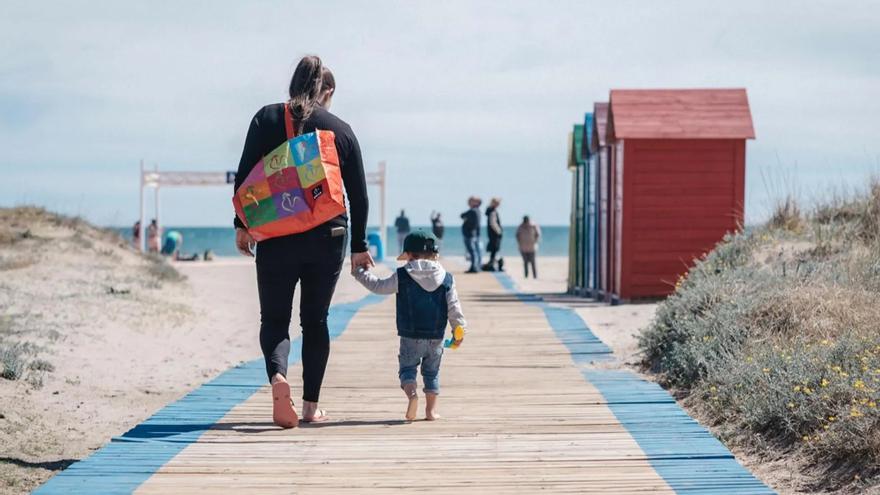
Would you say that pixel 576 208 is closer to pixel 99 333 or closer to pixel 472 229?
pixel 472 229

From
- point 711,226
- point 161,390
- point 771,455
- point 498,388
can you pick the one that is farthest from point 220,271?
point 771,455

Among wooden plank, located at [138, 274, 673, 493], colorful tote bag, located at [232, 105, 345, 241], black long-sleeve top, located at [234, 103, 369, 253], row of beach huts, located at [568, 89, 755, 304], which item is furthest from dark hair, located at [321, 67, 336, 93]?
row of beach huts, located at [568, 89, 755, 304]

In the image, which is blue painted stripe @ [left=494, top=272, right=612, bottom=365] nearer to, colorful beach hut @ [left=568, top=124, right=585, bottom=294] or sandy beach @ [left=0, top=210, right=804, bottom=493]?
sandy beach @ [left=0, top=210, right=804, bottom=493]

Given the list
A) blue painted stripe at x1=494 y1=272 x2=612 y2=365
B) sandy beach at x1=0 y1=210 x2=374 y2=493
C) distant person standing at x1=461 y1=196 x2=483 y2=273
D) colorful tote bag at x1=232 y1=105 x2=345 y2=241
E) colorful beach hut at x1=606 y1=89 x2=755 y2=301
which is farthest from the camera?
distant person standing at x1=461 y1=196 x2=483 y2=273

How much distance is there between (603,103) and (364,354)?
394 inches

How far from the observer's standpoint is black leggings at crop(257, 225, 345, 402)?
5.95m

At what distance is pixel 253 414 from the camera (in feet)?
21.8

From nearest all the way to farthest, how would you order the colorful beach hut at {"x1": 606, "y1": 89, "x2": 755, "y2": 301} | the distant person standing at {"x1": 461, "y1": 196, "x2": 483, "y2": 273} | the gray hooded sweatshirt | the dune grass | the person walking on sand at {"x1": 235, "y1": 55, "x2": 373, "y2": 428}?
the dune grass, the person walking on sand at {"x1": 235, "y1": 55, "x2": 373, "y2": 428}, the gray hooded sweatshirt, the colorful beach hut at {"x1": 606, "y1": 89, "x2": 755, "y2": 301}, the distant person standing at {"x1": 461, "y1": 196, "x2": 483, "y2": 273}

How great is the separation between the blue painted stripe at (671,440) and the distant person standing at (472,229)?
16588 millimetres

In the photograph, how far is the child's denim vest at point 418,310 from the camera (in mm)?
6389

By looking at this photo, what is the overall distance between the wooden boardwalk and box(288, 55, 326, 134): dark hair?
161cm

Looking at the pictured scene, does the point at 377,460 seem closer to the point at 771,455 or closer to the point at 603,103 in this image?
the point at 771,455

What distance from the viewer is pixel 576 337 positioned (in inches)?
439

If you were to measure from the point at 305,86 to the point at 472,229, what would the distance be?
63.4ft
